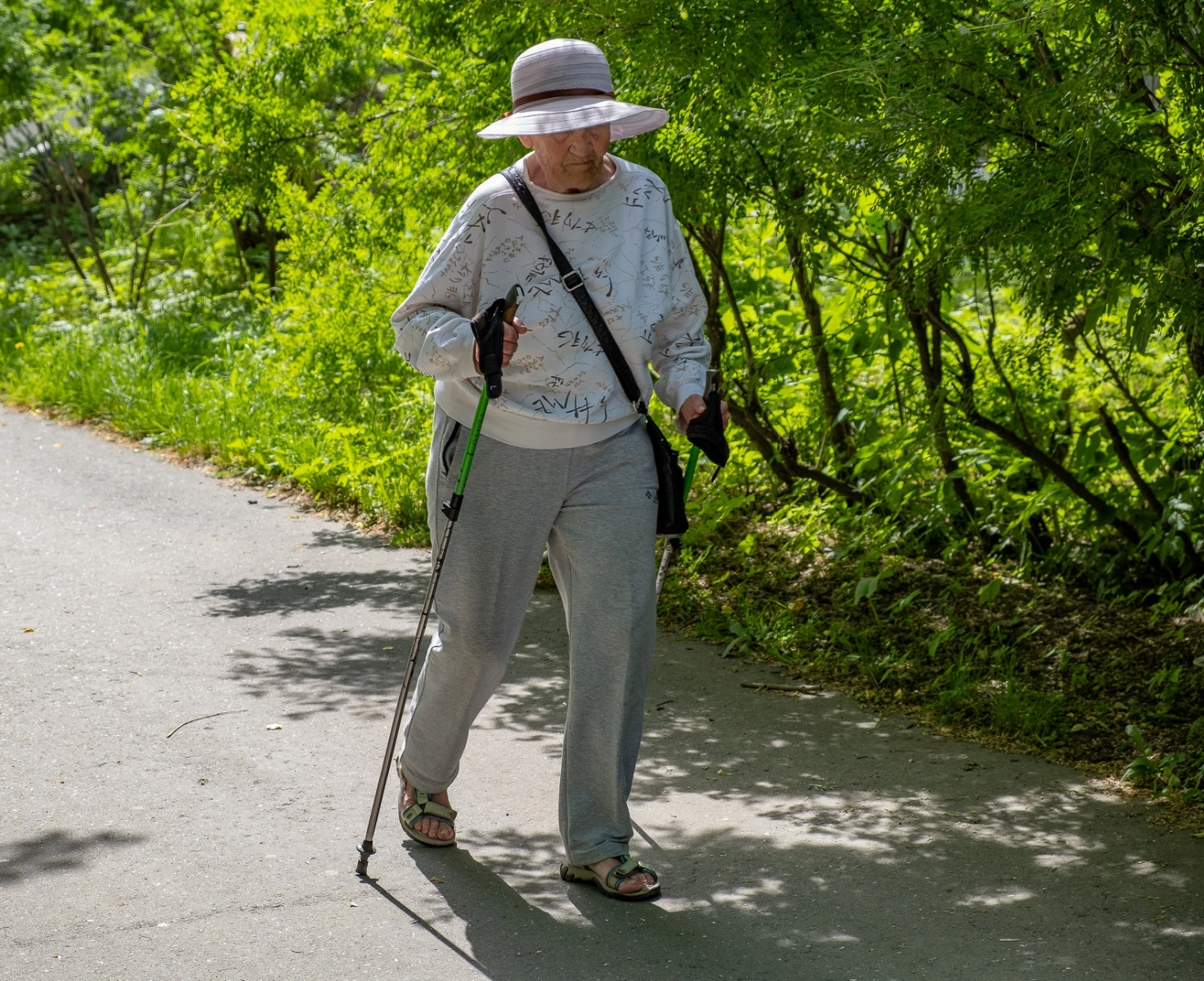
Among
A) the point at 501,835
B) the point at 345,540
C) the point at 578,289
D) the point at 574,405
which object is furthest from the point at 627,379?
the point at 345,540

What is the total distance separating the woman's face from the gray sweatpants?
25.9 inches

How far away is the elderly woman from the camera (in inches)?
147

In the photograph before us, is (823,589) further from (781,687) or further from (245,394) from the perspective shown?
(245,394)

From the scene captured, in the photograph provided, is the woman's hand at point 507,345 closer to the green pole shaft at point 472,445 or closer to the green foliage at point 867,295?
the green pole shaft at point 472,445

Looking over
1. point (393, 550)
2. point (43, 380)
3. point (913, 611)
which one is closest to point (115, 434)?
point (43, 380)

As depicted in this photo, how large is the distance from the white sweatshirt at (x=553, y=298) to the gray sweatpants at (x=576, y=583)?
10 cm

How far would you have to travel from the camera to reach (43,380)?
12.0 m

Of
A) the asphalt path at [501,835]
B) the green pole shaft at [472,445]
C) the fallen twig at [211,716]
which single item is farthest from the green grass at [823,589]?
the green pole shaft at [472,445]

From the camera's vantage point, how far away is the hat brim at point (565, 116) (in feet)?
11.9

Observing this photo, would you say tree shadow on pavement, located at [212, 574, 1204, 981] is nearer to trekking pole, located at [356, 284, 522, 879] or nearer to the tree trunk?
trekking pole, located at [356, 284, 522, 879]

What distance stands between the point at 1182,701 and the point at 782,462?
7.12ft

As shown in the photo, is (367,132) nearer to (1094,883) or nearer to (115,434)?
(115,434)

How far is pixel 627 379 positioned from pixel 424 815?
1.37 metres

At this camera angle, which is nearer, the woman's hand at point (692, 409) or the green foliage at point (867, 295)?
the woman's hand at point (692, 409)
